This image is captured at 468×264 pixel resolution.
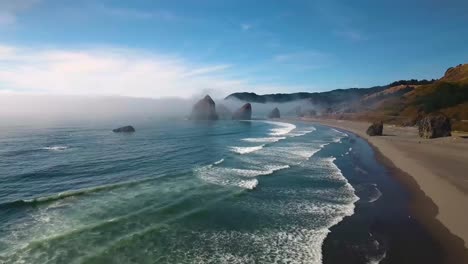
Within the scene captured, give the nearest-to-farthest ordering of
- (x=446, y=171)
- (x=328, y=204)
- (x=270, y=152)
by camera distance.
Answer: (x=328, y=204) → (x=446, y=171) → (x=270, y=152)

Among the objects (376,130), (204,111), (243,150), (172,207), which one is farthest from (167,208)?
(204,111)

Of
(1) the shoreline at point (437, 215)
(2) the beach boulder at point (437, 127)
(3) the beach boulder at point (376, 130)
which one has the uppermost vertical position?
(2) the beach boulder at point (437, 127)

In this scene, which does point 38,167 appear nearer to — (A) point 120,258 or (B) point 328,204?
(A) point 120,258

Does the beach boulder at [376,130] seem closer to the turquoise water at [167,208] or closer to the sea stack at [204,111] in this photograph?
the turquoise water at [167,208]

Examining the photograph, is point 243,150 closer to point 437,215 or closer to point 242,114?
point 437,215

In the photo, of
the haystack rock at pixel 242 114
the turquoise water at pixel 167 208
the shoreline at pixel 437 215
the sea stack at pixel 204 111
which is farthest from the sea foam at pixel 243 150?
the haystack rock at pixel 242 114

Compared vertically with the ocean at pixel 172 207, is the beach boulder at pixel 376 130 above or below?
above

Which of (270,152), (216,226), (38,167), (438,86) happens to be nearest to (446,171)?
(270,152)
